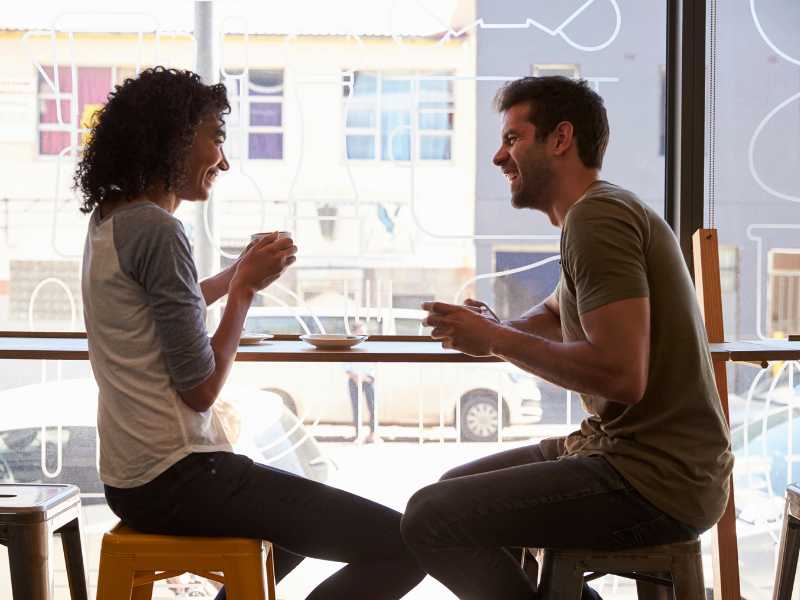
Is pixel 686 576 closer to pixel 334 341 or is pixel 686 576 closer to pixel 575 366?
pixel 575 366

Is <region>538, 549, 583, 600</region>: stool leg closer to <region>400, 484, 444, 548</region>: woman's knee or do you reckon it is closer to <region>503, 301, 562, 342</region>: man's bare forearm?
<region>400, 484, 444, 548</region>: woman's knee

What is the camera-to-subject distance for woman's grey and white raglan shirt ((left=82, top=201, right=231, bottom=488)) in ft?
5.04

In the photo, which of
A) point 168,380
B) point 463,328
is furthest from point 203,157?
point 463,328

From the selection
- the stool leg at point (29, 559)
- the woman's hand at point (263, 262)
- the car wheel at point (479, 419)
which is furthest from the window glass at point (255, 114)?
the stool leg at point (29, 559)

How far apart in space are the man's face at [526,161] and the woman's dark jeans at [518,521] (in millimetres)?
536

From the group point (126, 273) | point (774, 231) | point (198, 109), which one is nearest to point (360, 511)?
point (126, 273)

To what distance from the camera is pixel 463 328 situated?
1646mm

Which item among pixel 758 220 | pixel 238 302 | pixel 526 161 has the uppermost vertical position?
pixel 526 161

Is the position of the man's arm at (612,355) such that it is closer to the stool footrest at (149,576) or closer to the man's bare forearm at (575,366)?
the man's bare forearm at (575,366)

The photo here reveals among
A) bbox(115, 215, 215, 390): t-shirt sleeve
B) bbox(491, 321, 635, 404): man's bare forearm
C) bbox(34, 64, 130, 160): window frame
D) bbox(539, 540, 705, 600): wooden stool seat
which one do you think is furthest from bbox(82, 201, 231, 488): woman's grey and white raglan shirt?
bbox(34, 64, 130, 160): window frame

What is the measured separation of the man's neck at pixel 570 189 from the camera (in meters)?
1.79

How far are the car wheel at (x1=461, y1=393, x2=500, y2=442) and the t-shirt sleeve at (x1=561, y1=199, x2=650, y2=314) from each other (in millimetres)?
1460

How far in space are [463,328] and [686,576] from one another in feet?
1.81

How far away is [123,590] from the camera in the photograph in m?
1.60
